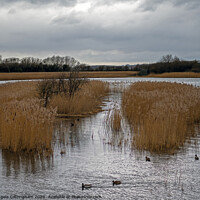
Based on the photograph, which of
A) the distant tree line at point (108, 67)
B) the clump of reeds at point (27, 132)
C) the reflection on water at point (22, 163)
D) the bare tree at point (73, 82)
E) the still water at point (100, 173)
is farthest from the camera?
the distant tree line at point (108, 67)

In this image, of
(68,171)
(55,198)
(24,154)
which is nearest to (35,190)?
(55,198)

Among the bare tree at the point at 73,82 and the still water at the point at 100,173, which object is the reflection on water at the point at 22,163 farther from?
the bare tree at the point at 73,82

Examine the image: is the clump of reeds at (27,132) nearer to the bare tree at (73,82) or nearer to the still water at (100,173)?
the still water at (100,173)

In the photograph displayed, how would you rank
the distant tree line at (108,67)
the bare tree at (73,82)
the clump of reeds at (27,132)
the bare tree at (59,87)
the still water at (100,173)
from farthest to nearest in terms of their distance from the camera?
the distant tree line at (108,67) → the bare tree at (73,82) → the bare tree at (59,87) → the clump of reeds at (27,132) → the still water at (100,173)

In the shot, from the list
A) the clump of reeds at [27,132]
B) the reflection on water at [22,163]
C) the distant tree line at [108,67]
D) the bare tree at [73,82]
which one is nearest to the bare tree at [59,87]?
the bare tree at [73,82]

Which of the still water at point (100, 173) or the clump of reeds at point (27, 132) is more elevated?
the clump of reeds at point (27, 132)

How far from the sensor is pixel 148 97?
1481 cm

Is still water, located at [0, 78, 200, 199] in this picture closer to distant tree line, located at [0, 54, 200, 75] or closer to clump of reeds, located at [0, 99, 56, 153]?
clump of reeds, located at [0, 99, 56, 153]

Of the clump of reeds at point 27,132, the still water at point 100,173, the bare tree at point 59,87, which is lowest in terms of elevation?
the still water at point 100,173

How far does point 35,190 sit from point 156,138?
3964 millimetres

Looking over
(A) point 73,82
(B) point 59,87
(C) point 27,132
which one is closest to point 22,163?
(C) point 27,132

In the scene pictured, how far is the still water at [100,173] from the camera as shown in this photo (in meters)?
5.64

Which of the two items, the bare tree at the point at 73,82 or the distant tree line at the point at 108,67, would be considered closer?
the bare tree at the point at 73,82

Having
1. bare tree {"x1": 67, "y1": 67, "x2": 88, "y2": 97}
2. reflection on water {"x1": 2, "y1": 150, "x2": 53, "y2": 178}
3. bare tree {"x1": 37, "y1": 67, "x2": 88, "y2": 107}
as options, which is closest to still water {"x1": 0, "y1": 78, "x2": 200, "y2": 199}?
reflection on water {"x1": 2, "y1": 150, "x2": 53, "y2": 178}
